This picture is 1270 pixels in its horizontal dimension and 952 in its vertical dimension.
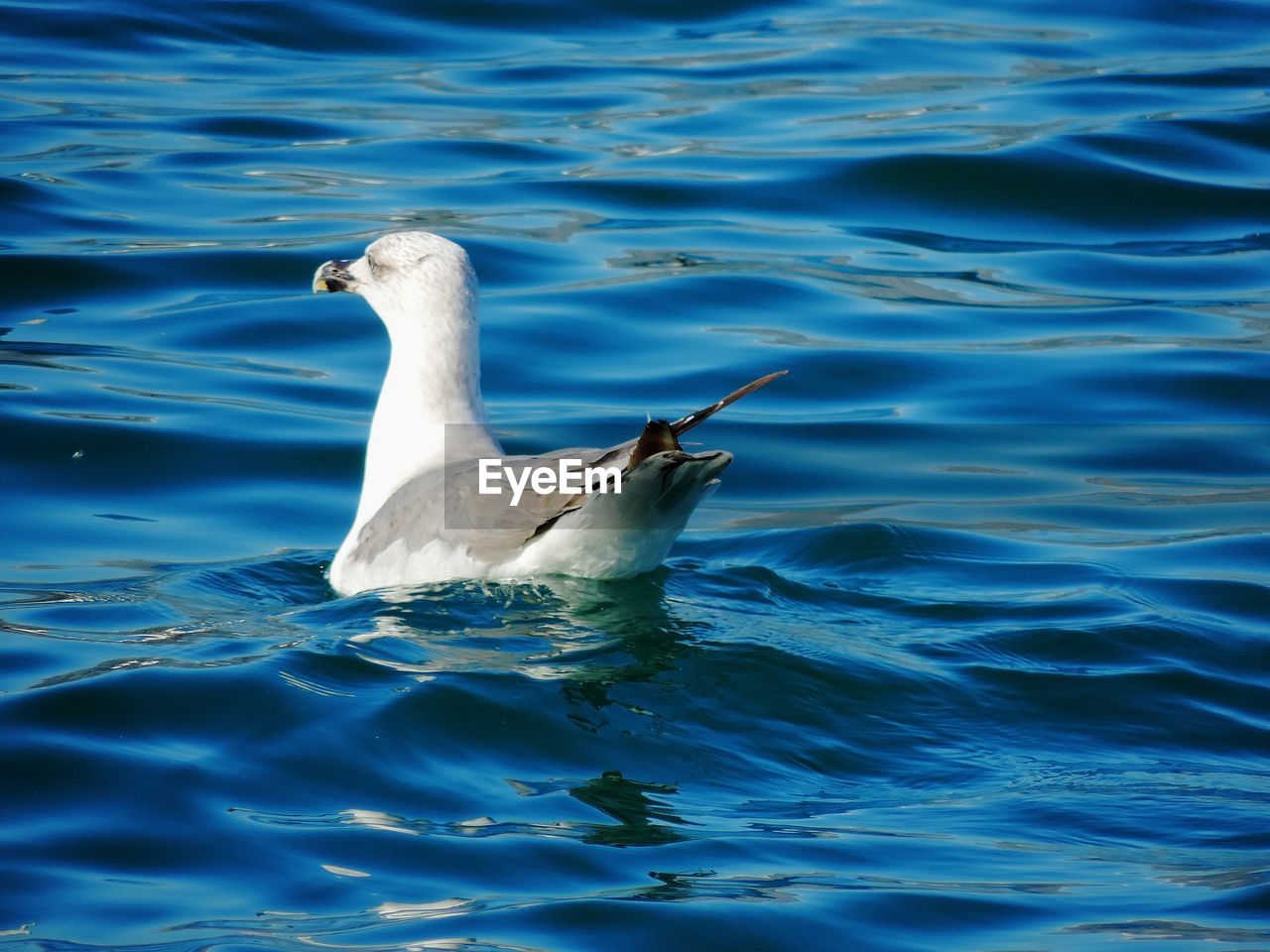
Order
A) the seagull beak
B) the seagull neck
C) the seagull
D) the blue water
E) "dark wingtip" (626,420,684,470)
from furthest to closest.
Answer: the seagull beak, the seagull neck, the seagull, "dark wingtip" (626,420,684,470), the blue water

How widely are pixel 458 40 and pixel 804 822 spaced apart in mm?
13378

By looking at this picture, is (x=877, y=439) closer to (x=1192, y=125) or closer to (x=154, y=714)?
(x=154, y=714)

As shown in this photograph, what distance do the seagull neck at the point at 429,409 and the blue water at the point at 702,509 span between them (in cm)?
53

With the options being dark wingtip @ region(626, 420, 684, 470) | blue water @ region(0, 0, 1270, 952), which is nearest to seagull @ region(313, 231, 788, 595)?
dark wingtip @ region(626, 420, 684, 470)

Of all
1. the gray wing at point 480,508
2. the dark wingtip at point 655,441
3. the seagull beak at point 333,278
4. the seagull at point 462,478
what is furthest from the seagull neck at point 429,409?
the dark wingtip at point 655,441

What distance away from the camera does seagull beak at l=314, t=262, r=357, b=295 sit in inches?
295

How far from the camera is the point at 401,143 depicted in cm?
1412

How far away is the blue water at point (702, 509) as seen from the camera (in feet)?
14.1

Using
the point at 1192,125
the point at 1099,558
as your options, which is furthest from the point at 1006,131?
the point at 1099,558

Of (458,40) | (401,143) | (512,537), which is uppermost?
(458,40)

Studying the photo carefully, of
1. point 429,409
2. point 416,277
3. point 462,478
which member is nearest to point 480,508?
point 462,478

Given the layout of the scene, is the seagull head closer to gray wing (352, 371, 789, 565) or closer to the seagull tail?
gray wing (352, 371, 789, 565)

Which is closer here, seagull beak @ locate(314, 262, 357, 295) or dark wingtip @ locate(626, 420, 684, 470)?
dark wingtip @ locate(626, 420, 684, 470)

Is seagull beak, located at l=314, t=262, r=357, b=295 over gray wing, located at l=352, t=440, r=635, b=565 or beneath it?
over
